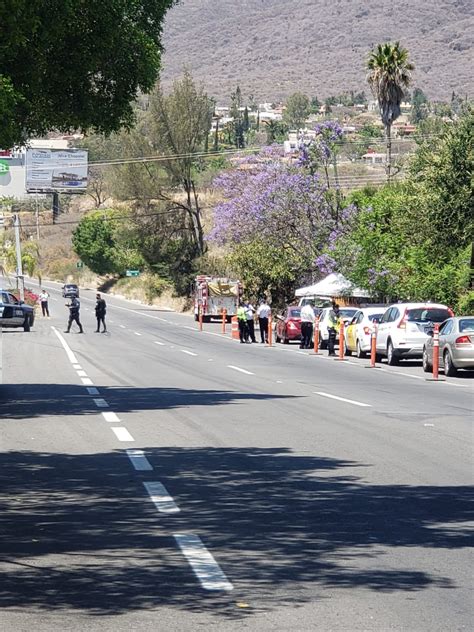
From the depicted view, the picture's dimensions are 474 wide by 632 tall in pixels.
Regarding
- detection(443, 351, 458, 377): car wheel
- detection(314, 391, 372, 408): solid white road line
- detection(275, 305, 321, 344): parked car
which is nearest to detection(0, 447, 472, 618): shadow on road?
detection(314, 391, 372, 408): solid white road line

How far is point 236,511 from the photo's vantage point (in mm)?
9914

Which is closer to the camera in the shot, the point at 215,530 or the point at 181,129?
the point at 215,530

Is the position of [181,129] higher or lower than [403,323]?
higher

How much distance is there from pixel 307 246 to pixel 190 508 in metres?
53.8

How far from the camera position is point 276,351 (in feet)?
136

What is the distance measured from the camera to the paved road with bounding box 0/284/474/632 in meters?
6.94

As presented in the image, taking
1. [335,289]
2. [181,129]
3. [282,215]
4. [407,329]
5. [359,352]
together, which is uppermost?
[181,129]

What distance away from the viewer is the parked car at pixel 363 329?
36688 millimetres

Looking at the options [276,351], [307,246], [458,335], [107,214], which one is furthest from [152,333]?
[107,214]

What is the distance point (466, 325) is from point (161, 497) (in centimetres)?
1880

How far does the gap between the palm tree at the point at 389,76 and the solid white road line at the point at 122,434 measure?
46.0 metres

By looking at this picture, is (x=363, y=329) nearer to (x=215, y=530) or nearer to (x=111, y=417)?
(x=111, y=417)

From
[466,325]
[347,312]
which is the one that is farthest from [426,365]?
[347,312]

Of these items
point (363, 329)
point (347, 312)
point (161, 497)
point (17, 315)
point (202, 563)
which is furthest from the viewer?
point (17, 315)
